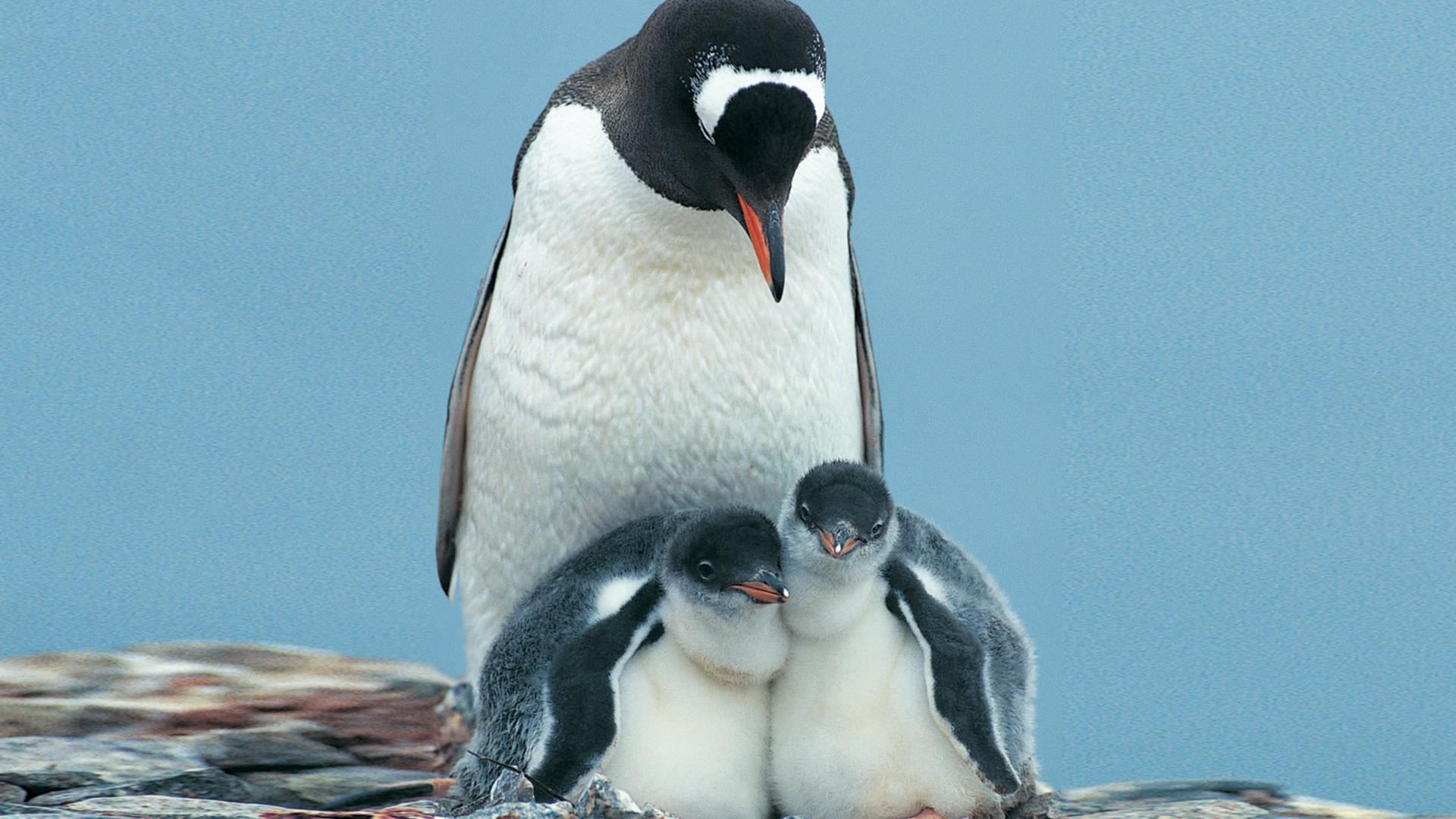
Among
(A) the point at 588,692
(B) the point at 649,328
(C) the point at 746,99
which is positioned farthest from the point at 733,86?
(A) the point at 588,692

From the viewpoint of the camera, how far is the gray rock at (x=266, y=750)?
345cm

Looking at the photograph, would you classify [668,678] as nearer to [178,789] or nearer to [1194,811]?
[1194,811]

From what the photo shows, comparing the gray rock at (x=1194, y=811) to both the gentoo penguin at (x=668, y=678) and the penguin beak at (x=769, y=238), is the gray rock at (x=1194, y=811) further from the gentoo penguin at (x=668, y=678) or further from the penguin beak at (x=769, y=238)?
the penguin beak at (x=769, y=238)

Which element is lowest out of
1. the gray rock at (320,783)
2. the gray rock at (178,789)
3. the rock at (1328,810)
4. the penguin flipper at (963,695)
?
the rock at (1328,810)

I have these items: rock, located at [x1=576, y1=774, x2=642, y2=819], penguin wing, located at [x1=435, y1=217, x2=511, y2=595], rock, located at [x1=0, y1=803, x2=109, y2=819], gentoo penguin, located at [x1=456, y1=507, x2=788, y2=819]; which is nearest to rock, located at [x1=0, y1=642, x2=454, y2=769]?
penguin wing, located at [x1=435, y1=217, x2=511, y2=595]

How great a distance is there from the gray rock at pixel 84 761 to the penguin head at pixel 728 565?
127cm

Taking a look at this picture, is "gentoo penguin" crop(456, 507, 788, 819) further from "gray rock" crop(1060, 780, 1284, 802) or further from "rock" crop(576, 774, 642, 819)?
"gray rock" crop(1060, 780, 1284, 802)

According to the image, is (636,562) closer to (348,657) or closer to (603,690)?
(603,690)

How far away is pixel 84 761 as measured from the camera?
3215 mm

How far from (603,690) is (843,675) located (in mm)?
331

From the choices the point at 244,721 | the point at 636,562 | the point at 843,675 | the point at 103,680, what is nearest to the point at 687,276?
the point at 636,562

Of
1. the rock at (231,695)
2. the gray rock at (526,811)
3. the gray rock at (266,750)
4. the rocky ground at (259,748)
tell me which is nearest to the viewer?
the gray rock at (526,811)

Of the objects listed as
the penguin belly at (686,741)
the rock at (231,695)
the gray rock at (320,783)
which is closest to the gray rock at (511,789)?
the penguin belly at (686,741)

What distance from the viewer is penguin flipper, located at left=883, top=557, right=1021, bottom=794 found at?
2365 millimetres
